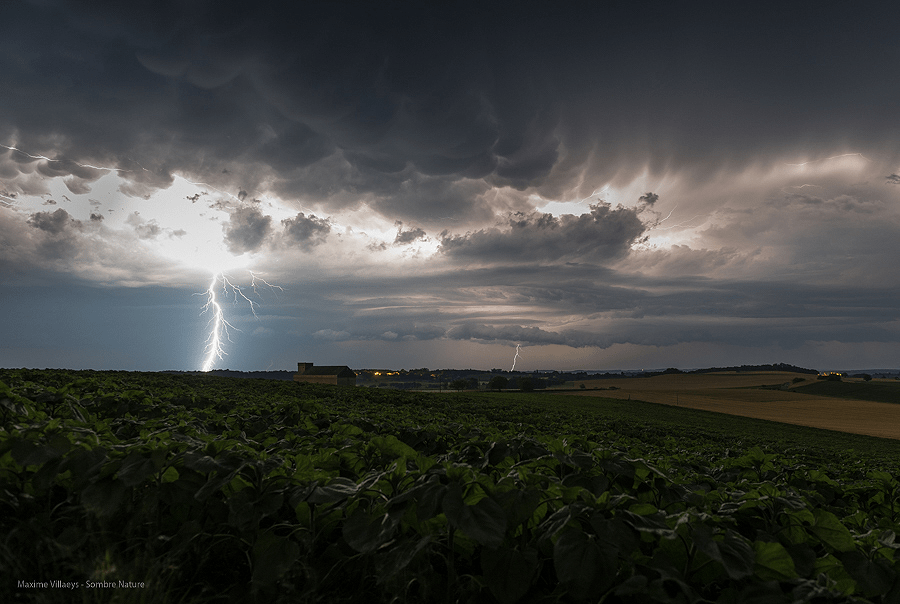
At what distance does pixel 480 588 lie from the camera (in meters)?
1.97

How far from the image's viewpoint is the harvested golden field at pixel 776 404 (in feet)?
191

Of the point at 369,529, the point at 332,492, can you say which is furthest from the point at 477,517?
the point at 332,492

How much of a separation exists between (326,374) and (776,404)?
8377 centimetres

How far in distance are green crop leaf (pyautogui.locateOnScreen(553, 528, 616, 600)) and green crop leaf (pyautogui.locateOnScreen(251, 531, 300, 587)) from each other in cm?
115

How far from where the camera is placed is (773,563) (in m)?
1.83

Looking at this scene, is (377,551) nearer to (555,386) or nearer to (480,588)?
(480,588)

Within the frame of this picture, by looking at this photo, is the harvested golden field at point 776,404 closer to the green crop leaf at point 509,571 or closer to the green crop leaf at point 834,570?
the green crop leaf at point 834,570

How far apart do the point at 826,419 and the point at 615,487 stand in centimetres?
7951

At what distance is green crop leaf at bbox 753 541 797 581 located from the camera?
1.80 m

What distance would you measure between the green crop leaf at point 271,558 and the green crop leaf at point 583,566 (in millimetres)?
1153

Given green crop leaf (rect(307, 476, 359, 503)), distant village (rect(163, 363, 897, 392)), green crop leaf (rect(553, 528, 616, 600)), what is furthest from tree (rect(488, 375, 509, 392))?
green crop leaf (rect(553, 528, 616, 600))

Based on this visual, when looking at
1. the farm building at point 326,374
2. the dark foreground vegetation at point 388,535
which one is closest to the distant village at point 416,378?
the farm building at point 326,374

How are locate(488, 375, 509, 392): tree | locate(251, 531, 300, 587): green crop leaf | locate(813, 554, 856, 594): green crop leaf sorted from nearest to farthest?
locate(813, 554, 856, 594): green crop leaf < locate(251, 531, 300, 587): green crop leaf < locate(488, 375, 509, 392): tree

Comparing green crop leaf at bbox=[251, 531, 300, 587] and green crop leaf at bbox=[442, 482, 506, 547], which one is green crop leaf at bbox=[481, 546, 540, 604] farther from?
green crop leaf at bbox=[251, 531, 300, 587]
